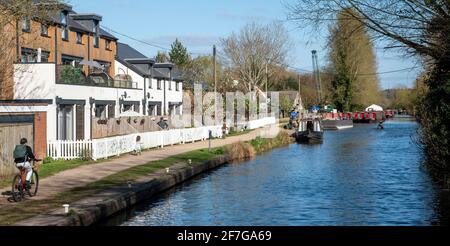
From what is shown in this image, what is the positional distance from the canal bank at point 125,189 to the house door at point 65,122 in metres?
6.08

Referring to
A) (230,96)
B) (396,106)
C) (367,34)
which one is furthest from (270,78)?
(396,106)

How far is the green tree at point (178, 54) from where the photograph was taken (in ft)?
347

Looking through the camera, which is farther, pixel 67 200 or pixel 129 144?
pixel 129 144

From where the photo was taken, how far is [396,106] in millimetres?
194000

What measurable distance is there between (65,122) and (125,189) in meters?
14.2

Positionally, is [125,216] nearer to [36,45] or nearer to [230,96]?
[36,45]

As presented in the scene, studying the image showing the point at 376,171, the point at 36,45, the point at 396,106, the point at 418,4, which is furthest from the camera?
the point at 396,106

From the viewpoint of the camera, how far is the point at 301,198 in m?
20.3

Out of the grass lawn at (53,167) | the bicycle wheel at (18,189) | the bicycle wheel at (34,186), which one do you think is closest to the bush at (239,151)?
the grass lawn at (53,167)

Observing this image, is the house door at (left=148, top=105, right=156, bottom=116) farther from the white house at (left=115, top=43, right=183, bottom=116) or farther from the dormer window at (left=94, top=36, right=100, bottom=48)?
the dormer window at (left=94, top=36, right=100, bottom=48)

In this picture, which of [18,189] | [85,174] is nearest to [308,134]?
[85,174]

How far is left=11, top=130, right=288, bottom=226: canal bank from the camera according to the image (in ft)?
47.1
